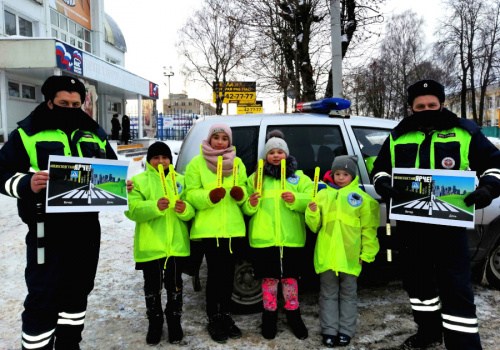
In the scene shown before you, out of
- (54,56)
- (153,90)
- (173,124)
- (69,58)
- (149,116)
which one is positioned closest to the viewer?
(54,56)

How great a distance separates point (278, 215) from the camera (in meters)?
2.88

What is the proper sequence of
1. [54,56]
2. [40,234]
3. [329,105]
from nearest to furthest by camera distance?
[40,234]
[329,105]
[54,56]

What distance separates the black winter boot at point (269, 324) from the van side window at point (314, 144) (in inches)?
50.1

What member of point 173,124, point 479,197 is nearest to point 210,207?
point 479,197

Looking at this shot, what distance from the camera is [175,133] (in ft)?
79.5

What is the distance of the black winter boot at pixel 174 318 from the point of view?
9.44ft

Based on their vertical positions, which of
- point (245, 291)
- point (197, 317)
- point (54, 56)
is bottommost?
point (197, 317)

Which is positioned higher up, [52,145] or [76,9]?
[76,9]

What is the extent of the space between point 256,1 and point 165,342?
9970 mm

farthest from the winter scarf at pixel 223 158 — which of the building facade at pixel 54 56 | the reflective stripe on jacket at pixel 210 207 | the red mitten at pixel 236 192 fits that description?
the building facade at pixel 54 56

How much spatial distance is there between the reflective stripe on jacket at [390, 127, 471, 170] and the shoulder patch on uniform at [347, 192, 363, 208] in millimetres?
389

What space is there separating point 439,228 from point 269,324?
4.84ft

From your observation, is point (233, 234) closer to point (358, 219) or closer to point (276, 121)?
point (358, 219)

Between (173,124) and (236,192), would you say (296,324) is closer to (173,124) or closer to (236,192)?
(236,192)
